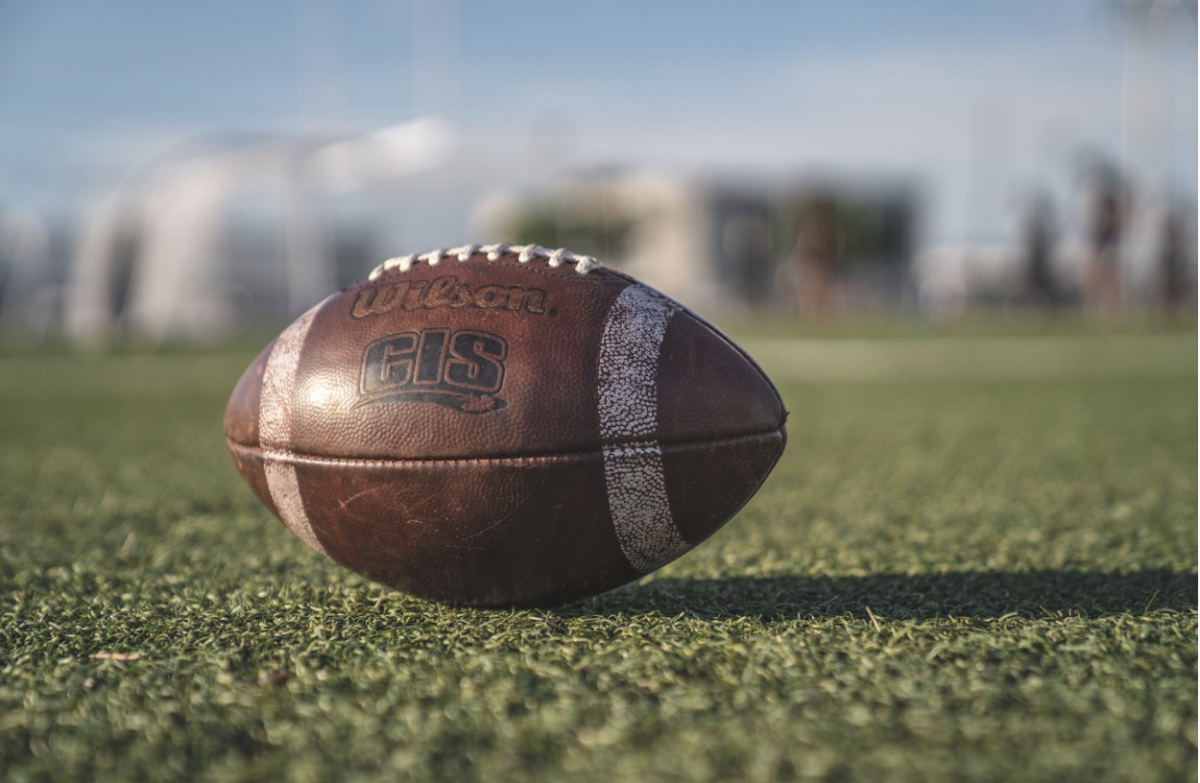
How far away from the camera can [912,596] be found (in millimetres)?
2055

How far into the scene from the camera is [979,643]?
169 centimetres

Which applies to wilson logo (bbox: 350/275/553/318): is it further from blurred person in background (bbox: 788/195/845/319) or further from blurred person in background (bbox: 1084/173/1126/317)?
blurred person in background (bbox: 788/195/845/319)

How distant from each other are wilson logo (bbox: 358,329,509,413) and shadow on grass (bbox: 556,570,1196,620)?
47cm

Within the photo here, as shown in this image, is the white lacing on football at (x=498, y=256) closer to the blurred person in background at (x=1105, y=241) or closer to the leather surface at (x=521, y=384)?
the leather surface at (x=521, y=384)

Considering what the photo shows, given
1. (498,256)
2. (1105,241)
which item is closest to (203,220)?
(1105,241)

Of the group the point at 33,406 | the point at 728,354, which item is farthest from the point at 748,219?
the point at 728,354

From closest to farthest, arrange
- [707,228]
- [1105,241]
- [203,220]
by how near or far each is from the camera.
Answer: [1105,241]
[203,220]
[707,228]

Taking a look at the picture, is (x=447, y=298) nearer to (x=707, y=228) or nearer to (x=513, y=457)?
(x=513, y=457)

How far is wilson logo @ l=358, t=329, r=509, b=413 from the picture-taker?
1.73 m

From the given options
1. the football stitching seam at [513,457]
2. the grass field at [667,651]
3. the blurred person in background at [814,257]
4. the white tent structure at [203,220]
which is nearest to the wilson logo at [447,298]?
the football stitching seam at [513,457]

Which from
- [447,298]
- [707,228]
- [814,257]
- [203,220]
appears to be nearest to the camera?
[447,298]

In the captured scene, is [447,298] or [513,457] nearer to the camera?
[513,457]

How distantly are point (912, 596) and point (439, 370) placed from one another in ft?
3.38

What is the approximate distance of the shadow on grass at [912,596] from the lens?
75.6 inches
